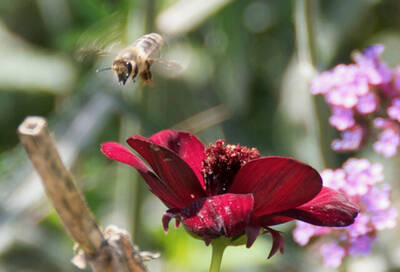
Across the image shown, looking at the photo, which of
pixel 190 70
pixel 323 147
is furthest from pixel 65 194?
pixel 190 70

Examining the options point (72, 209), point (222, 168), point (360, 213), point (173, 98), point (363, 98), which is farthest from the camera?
point (173, 98)

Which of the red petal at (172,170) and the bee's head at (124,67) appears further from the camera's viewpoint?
the bee's head at (124,67)

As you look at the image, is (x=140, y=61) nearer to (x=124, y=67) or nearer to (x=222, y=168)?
(x=124, y=67)

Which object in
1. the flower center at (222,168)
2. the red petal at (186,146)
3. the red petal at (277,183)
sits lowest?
the red petal at (277,183)

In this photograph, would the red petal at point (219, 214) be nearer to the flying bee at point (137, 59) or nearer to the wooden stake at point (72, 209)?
the wooden stake at point (72, 209)

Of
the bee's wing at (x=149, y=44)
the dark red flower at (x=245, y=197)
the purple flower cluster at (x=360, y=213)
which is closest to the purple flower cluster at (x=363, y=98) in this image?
the purple flower cluster at (x=360, y=213)

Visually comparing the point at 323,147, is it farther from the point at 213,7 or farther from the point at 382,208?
the point at 213,7

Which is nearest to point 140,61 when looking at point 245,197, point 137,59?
point 137,59
